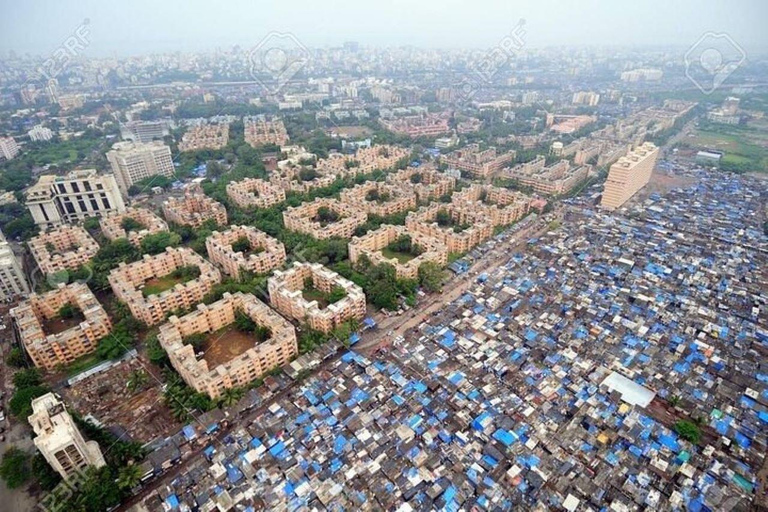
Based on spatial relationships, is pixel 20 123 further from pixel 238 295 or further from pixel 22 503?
pixel 22 503

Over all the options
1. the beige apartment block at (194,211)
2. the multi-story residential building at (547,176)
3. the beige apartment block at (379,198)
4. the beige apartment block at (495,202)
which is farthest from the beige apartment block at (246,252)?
the multi-story residential building at (547,176)

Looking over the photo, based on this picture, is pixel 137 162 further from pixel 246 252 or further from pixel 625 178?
pixel 625 178

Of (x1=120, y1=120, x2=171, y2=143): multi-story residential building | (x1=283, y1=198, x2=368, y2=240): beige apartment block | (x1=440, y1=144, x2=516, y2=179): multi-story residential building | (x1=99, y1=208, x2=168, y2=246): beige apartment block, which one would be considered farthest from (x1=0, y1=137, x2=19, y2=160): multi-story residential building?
(x1=440, y1=144, x2=516, y2=179): multi-story residential building

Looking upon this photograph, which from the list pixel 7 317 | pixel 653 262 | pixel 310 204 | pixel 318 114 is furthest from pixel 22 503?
pixel 318 114

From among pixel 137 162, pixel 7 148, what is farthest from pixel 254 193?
pixel 7 148

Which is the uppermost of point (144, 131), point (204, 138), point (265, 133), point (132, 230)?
point (144, 131)

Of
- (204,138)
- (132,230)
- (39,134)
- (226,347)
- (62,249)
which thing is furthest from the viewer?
(39,134)

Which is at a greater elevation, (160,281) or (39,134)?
(39,134)

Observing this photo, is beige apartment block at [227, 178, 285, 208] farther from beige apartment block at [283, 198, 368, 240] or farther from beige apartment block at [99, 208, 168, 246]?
beige apartment block at [99, 208, 168, 246]
